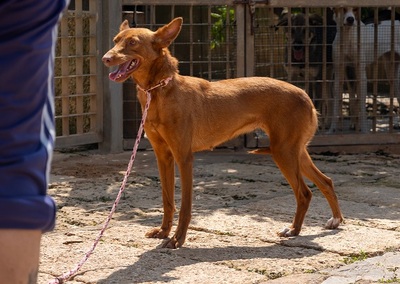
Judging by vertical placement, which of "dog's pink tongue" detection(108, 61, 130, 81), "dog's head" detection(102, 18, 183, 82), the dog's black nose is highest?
the dog's black nose

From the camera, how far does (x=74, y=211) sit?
737cm

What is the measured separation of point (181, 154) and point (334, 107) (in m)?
5.11

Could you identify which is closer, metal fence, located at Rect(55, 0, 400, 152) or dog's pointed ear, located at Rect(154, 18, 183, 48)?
dog's pointed ear, located at Rect(154, 18, 183, 48)

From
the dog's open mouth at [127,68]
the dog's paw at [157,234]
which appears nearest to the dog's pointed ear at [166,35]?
the dog's open mouth at [127,68]

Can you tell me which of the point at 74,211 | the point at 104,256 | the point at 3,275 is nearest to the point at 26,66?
the point at 3,275

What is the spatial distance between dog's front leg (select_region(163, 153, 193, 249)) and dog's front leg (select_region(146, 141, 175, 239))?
0.21 meters

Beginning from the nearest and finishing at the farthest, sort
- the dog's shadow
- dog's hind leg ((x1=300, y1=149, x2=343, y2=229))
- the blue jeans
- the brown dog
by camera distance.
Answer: the blue jeans → the dog's shadow → the brown dog → dog's hind leg ((x1=300, y1=149, x2=343, y2=229))

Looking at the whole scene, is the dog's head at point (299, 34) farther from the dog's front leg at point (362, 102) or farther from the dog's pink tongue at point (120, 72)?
the dog's pink tongue at point (120, 72)

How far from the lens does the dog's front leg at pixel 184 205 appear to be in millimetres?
6109

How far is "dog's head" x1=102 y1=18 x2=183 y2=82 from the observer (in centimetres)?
605

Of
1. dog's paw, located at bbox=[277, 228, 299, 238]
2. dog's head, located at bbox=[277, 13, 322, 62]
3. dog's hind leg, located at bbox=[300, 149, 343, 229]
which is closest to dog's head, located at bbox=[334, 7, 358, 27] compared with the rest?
dog's head, located at bbox=[277, 13, 322, 62]

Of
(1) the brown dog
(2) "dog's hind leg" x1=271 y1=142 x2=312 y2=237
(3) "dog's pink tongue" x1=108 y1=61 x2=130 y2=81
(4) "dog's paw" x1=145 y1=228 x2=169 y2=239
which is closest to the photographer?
(3) "dog's pink tongue" x1=108 y1=61 x2=130 y2=81

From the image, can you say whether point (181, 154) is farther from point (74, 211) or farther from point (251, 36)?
point (251, 36)

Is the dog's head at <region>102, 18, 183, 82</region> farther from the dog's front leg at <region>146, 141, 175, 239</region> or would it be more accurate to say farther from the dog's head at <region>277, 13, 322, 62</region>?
the dog's head at <region>277, 13, 322, 62</region>
